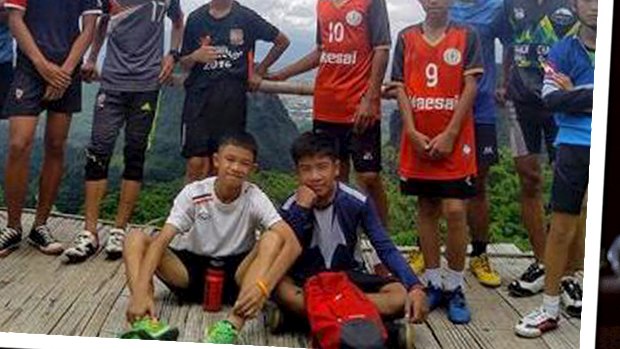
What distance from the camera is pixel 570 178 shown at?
364 cm

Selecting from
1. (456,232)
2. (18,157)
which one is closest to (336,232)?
(456,232)

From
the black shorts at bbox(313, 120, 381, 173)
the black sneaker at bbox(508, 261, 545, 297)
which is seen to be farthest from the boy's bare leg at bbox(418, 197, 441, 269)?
the black sneaker at bbox(508, 261, 545, 297)

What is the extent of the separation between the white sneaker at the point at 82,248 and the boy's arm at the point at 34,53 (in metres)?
0.58

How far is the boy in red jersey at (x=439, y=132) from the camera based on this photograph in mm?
3785

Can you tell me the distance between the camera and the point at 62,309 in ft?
12.9

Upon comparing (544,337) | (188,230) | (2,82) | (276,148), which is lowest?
(544,337)

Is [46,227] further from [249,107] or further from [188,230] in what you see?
[249,107]

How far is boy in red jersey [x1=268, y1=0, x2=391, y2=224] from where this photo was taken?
12.6 ft

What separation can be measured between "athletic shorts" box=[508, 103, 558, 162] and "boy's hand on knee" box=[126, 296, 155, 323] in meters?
1.42

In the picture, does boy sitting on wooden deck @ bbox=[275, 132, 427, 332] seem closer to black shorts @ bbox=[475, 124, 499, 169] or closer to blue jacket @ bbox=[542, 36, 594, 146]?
black shorts @ bbox=[475, 124, 499, 169]

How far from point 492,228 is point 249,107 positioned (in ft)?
3.23

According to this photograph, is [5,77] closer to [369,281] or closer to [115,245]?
[115,245]

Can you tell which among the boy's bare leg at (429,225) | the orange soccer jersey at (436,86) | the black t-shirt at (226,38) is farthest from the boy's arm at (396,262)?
the black t-shirt at (226,38)

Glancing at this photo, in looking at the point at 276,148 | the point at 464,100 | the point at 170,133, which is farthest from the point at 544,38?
the point at 170,133
